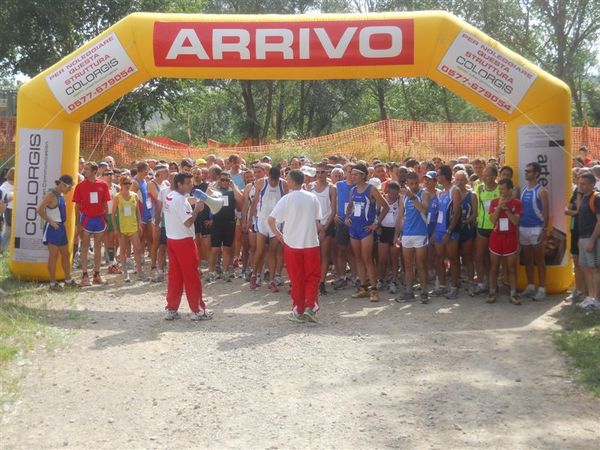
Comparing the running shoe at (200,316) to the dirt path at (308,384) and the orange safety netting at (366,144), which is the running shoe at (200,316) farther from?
the orange safety netting at (366,144)

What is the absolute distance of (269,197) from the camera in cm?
957

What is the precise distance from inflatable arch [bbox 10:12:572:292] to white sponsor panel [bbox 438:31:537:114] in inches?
0.5

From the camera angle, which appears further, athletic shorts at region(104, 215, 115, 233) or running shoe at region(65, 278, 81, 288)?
athletic shorts at region(104, 215, 115, 233)

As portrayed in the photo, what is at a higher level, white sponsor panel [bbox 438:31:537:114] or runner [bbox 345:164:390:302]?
white sponsor panel [bbox 438:31:537:114]

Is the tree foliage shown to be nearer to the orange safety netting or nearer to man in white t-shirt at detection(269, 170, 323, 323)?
the orange safety netting

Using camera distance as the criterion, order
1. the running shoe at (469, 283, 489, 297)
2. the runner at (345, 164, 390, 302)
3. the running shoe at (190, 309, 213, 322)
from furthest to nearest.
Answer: the running shoe at (469, 283, 489, 297), the runner at (345, 164, 390, 302), the running shoe at (190, 309, 213, 322)

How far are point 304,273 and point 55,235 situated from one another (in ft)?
12.4

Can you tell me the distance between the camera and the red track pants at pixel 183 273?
7801 millimetres

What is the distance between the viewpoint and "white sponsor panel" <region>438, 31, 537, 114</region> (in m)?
8.56

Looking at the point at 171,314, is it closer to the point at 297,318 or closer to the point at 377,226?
the point at 297,318

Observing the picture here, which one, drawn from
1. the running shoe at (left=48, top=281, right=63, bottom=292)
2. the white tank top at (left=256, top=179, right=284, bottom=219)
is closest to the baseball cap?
the running shoe at (left=48, top=281, right=63, bottom=292)

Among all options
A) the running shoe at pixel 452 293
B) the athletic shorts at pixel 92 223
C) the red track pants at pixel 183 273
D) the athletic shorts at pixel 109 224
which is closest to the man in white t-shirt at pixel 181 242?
the red track pants at pixel 183 273

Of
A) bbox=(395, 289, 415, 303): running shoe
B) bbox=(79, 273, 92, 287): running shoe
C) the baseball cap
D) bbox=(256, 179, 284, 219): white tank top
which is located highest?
the baseball cap

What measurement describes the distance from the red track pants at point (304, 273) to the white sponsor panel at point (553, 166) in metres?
3.28
